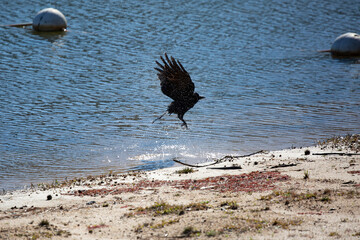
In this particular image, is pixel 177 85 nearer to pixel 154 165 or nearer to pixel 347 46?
pixel 154 165

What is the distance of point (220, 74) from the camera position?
20875mm

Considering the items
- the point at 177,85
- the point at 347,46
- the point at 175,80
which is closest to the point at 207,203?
the point at 175,80

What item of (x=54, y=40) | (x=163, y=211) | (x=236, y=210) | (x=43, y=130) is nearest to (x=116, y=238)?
(x=163, y=211)

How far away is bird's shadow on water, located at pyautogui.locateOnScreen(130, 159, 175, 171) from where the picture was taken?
11938mm

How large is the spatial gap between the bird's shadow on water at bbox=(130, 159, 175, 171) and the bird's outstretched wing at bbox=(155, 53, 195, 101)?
1571 mm

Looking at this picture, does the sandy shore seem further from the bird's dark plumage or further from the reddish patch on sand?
the bird's dark plumage

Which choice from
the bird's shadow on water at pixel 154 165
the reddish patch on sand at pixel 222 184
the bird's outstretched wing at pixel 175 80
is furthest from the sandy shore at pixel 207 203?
the bird's outstretched wing at pixel 175 80

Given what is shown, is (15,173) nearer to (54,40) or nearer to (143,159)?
(143,159)

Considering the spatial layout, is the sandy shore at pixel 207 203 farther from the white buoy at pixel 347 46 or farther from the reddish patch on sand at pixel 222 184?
the white buoy at pixel 347 46

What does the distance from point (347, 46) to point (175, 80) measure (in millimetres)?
15786

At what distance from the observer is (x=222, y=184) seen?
960cm

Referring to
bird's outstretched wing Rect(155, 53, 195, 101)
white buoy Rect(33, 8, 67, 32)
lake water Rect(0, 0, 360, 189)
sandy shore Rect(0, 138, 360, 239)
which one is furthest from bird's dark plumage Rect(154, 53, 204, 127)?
white buoy Rect(33, 8, 67, 32)

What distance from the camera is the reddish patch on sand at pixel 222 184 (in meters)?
9.23

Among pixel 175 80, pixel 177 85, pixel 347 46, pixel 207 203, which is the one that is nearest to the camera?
pixel 207 203
